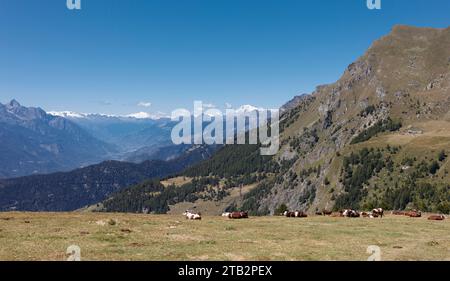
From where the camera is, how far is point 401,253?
3091 cm

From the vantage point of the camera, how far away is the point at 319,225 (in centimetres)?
4759

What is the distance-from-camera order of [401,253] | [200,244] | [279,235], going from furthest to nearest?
[279,235]
[200,244]
[401,253]

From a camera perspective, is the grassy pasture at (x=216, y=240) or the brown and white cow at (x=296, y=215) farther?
the brown and white cow at (x=296, y=215)

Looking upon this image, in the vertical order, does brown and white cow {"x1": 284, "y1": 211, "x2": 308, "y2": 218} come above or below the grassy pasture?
below

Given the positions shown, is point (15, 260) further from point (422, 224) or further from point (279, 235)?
point (422, 224)

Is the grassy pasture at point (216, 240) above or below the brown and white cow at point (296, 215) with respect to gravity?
above

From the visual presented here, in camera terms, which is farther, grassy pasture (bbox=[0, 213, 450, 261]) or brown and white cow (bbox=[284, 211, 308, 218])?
brown and white cow (bbox=[284, 211, 308, 218])

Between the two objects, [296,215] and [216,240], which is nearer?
[216,240]

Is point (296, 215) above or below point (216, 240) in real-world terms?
below

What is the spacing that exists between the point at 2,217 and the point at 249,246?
32.0m
